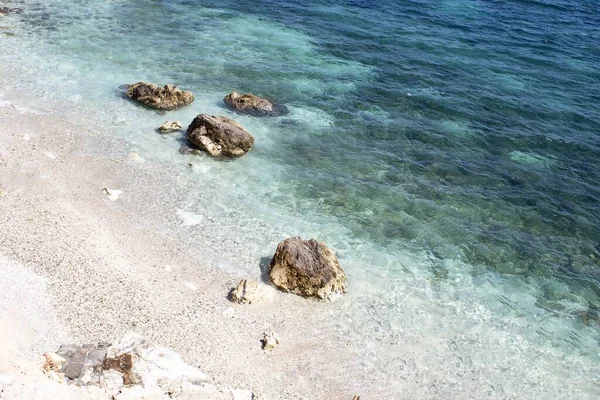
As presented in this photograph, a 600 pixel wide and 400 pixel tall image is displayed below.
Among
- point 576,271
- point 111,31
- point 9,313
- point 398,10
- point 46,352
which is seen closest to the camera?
point 46,352

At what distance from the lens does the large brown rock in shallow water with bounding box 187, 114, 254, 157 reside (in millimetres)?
29328

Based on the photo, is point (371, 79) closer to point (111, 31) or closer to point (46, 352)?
point (111, 31)

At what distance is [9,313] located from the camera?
1838 cm

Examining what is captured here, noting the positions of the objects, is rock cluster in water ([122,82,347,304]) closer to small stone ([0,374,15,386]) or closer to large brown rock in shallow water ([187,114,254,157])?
large brown rock in shallow water ([187,114,254,157])

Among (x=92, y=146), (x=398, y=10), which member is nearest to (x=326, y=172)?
(x=92, y=146)

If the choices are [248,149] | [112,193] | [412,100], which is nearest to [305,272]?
[112,193]

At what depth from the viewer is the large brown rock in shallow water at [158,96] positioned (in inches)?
1299

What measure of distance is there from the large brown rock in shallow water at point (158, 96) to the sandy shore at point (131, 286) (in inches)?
268

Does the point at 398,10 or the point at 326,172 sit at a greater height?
the point at 398,10

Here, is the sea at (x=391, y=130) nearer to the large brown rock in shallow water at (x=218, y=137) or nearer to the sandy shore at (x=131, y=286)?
the large brown rock in shallow water at (x=218, y=137)

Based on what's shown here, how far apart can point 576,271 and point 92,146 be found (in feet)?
79.4

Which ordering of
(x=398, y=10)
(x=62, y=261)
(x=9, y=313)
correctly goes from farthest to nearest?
1. (x=398, y=10)
2. (x=62, y=261)
3. (x=9, y=313)

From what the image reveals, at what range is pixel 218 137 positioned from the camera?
96.3 ft

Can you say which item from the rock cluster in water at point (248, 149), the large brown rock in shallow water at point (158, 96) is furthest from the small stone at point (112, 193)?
the large brown rock in shallow water at point (158, 96)
